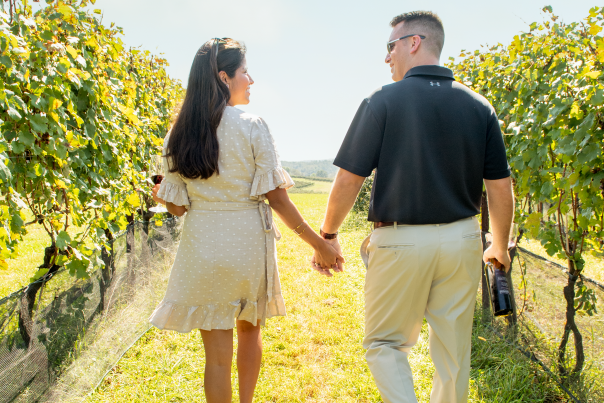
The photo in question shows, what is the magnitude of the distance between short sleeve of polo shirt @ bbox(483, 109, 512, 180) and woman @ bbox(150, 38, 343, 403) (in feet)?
3.22

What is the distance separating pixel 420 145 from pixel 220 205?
3.21ft

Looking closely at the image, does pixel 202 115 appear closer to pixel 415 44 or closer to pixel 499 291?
pixel 415 44

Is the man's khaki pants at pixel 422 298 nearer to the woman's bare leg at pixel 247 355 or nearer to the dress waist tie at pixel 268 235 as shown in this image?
the dress waist tie at pixel 268 235

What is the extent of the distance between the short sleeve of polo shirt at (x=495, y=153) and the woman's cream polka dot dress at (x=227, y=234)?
3.21ft

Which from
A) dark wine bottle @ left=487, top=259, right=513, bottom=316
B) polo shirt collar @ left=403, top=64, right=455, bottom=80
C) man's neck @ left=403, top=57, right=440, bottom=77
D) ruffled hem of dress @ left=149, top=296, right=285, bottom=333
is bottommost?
ruffled hem of dress @ left=149, top=296, right=285, bottom=333

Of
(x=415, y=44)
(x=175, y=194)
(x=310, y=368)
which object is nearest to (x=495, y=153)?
(x=415, y=44)

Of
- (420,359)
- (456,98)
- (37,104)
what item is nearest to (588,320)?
(420,359)

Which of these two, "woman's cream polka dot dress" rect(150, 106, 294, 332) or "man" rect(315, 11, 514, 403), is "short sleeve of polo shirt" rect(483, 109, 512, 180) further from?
"woman's cream polka dot dress" rect(150, 106, 294, 332)

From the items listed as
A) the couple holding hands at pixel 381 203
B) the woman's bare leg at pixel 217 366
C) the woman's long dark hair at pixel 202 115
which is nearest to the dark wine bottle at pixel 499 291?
the couple holding hands at pixel 381 203

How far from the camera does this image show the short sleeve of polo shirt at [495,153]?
1945 millimetres

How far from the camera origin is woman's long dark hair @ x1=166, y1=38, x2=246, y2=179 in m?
1.85

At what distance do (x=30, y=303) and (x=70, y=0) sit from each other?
2.04 meters

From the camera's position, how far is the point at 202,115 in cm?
187

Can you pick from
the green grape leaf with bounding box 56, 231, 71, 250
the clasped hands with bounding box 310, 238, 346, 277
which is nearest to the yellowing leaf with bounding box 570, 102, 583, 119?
the clasped hands with bounding box 310, 238, 346, 277
